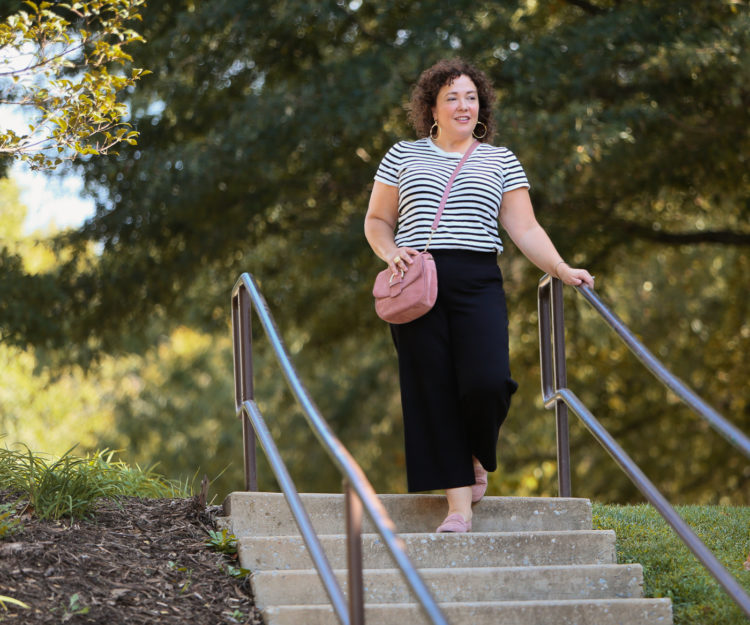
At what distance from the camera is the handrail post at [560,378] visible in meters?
4.42

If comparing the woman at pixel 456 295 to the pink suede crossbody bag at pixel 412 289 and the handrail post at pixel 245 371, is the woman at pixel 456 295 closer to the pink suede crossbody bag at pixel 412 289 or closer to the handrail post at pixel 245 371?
the pink suede crossbody bag at pixel 412 289

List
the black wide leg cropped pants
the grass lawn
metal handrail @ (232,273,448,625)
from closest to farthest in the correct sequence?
metal handrail @ (232,273,448,625)
the grass lawn
the black wide leg cropped pants

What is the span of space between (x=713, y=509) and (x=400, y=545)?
278 centimetres

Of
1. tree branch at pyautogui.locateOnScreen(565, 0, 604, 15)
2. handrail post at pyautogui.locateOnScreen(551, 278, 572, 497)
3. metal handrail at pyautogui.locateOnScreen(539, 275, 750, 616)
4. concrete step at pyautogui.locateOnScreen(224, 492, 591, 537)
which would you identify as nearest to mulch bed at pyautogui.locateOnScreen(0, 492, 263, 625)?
concrete step at pyautogui.locateOnScreen(224, 492, 591, 537)

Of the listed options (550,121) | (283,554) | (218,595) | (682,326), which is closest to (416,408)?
(283,554)

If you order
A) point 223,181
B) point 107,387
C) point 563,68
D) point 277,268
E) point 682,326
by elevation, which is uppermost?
point 563,68

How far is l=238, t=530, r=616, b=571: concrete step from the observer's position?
3.69 meters

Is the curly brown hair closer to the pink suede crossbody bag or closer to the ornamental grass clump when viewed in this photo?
the pink suede crossbody bag

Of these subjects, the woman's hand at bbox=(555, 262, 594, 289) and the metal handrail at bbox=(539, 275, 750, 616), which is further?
the woman's hand at bbox=(555, 262, 594, 289)

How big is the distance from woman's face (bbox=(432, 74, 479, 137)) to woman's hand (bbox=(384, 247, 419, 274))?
55cm

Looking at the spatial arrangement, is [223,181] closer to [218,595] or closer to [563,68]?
[563,68]

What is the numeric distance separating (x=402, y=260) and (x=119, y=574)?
4.74 ft

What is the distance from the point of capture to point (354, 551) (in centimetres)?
263

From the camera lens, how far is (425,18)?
315 inches
